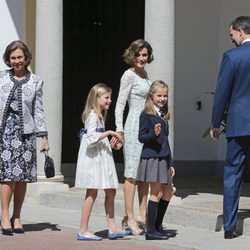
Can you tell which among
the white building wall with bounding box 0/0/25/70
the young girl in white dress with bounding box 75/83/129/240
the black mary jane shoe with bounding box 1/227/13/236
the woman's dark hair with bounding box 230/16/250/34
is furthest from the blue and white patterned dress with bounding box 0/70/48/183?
the white building wall with bounding box 0/0/25/70

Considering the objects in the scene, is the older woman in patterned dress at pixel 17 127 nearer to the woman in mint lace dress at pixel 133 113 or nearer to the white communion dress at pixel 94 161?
the white communion dress at pixel 94 161

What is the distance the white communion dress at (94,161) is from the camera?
8836 millimetres

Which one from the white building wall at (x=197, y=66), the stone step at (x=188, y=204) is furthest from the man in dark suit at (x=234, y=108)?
the white building wall at (x=197, y=66)

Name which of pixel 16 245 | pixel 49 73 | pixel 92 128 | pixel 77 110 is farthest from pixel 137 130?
pixel 77 110

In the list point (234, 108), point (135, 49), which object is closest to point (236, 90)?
point (234, 108)

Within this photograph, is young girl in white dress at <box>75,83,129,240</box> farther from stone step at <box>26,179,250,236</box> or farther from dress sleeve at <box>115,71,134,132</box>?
stone step at <box>26,179,250,236</box>

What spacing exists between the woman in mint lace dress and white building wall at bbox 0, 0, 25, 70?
15.6 ft

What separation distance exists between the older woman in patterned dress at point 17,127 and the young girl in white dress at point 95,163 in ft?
1.76

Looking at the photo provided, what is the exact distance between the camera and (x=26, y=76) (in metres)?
9.37

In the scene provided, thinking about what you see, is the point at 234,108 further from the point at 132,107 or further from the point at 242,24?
the point at 132,107

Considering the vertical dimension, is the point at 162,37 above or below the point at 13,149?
above

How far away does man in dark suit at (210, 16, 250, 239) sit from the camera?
8.54 metres

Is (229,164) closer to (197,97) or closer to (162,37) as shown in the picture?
(162,37)

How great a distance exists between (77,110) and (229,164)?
7125mm
